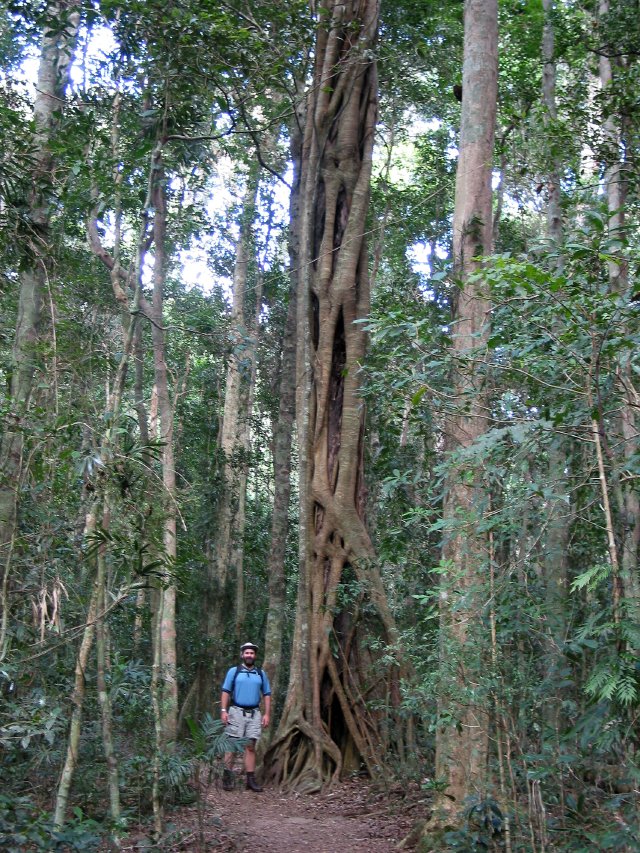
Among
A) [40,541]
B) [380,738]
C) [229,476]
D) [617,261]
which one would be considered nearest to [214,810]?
[380,738]

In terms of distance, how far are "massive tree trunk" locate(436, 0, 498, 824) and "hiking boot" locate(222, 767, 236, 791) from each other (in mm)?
3048

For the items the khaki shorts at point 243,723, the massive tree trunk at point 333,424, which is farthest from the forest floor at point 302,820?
the khaki shorts at point 243,723

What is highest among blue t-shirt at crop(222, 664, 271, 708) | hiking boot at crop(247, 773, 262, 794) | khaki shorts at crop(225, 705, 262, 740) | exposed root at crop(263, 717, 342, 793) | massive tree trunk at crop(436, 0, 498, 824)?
massive tree trunk at crop(436, 0, 498, 824)

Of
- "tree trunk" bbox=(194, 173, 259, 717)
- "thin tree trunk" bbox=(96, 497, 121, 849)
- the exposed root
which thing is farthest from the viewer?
"tree trunk" bbox=(194, 173, 259, 717)

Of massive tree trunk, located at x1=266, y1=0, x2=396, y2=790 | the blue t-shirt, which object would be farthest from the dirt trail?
the blue t-shirt

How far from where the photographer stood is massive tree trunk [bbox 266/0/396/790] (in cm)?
841

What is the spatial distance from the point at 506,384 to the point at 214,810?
454 centimetres

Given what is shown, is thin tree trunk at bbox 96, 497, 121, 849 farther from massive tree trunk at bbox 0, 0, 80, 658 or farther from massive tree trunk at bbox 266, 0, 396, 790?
massive tree trunk at bbox 266, 0, 396, 790

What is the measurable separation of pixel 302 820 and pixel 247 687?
5.12 feet

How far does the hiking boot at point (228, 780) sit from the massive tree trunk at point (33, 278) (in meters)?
3.76

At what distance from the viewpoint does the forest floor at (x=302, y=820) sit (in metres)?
6.05

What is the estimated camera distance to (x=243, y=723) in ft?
27.3

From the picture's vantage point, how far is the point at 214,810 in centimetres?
715

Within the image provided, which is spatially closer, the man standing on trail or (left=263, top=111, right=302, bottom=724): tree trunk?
the man standing on trail
